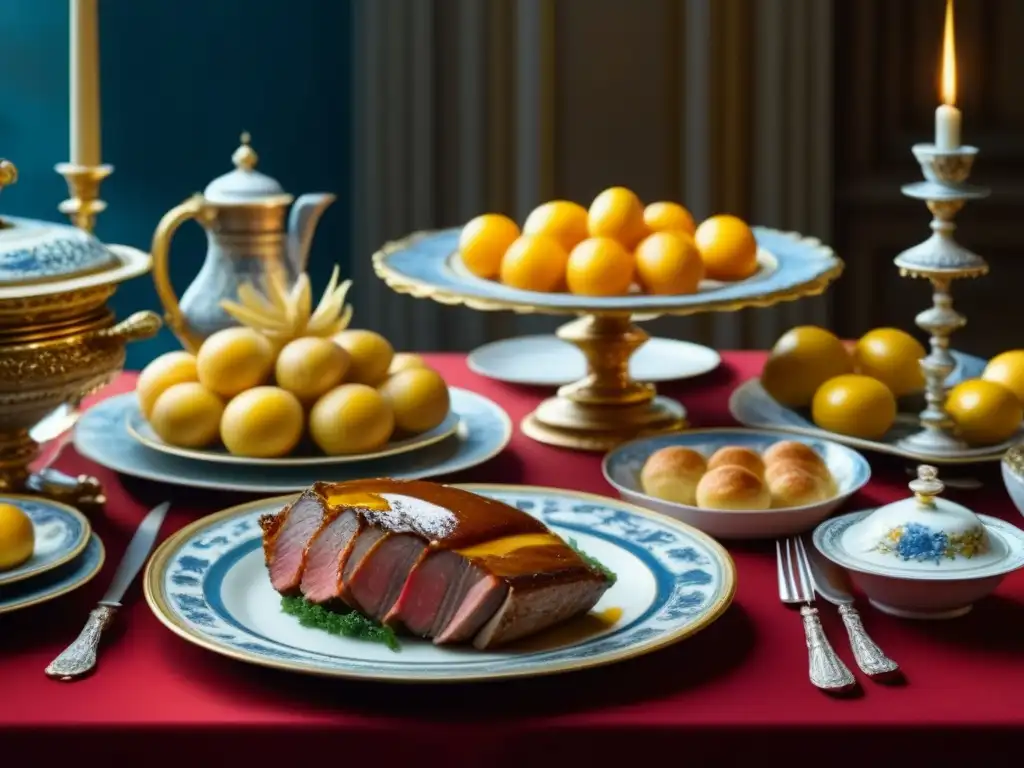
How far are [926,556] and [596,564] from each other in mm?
196

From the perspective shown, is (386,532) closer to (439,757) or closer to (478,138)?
(439,757)

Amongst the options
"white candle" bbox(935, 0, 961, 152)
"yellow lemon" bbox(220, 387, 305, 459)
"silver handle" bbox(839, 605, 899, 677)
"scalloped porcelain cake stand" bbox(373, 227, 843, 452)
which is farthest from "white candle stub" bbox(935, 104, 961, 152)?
"yellow lemon" bbox(220, 387, 305, 459)

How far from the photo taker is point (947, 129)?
1204 mm

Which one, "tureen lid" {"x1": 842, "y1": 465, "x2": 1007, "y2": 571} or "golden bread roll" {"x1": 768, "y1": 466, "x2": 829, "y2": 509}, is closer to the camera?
"tureen lid" {"x1": 842, "y1": 465, "x2": 1007, "y2": 571}

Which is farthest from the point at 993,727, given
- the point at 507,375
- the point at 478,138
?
the point at 478,138

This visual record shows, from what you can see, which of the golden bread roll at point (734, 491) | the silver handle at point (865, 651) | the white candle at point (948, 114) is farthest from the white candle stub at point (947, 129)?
the silver handle at point (865, 651)

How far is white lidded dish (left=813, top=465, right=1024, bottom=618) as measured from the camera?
3.16 feet

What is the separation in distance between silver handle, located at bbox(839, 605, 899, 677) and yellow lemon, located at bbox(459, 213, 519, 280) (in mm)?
561

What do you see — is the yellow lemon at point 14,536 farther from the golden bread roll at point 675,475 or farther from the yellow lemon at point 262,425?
the golden bread roll at point 675,475

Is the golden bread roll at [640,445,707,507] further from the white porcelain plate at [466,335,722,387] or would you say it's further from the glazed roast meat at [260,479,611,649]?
the white porcelain plate at [466,335,722,387]

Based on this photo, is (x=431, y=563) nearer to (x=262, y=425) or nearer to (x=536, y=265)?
(x=262, y=425)

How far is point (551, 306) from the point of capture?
1.29 m

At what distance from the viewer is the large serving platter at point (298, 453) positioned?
123cm

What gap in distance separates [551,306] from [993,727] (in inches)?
21.7
